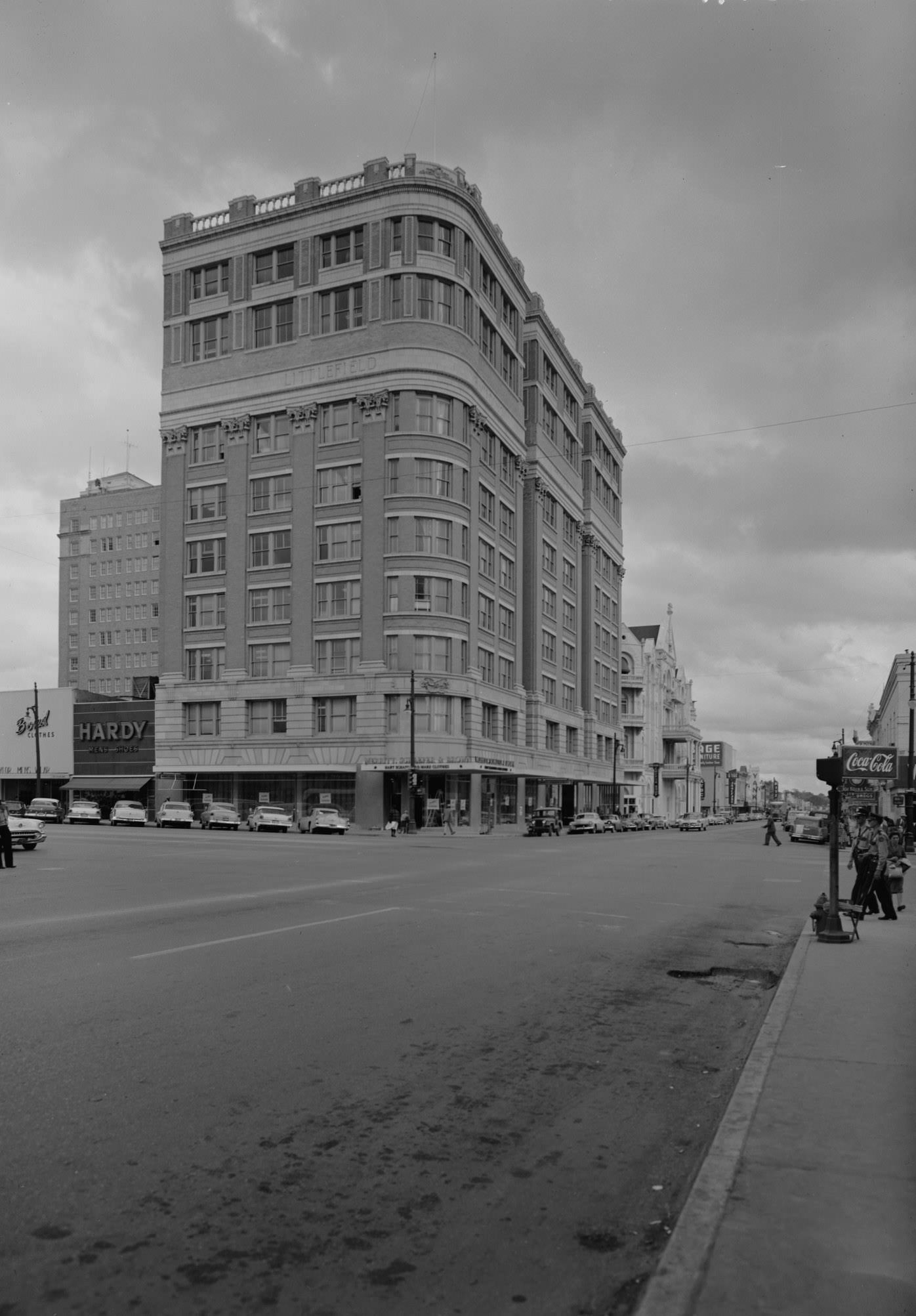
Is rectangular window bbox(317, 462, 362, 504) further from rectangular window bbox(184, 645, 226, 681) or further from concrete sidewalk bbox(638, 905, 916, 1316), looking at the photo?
concrete sidewalk bbox(638, 905, 916, 1316)

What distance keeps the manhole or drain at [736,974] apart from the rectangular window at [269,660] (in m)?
53.8

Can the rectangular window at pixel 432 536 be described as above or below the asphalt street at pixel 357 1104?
above

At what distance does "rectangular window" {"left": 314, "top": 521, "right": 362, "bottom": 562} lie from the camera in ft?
200

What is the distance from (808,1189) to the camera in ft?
15.2

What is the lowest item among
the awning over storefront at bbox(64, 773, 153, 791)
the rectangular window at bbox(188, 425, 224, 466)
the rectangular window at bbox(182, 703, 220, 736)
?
the awning over storefront at bbox(64, 773, 153, 791)

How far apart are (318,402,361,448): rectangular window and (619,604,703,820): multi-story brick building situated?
169 ft

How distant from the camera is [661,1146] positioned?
17.7ft

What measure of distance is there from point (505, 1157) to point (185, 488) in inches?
2601

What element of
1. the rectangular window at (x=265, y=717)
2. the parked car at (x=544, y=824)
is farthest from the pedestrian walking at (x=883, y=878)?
the rectangular window at (x=265, y=717)

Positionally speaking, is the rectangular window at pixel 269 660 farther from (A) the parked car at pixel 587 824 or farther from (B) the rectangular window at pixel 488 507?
(A) the parked car at pixel 587 824

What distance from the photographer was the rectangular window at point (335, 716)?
200 feet

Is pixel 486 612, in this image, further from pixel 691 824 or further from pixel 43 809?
pixel 691 824

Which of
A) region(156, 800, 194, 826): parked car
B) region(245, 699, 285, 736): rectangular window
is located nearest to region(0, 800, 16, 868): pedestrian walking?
region(156, 800, 194, 826): parked car

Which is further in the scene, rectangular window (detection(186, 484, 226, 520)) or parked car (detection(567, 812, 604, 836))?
parked car (detection(567, 812, 604, 836))
